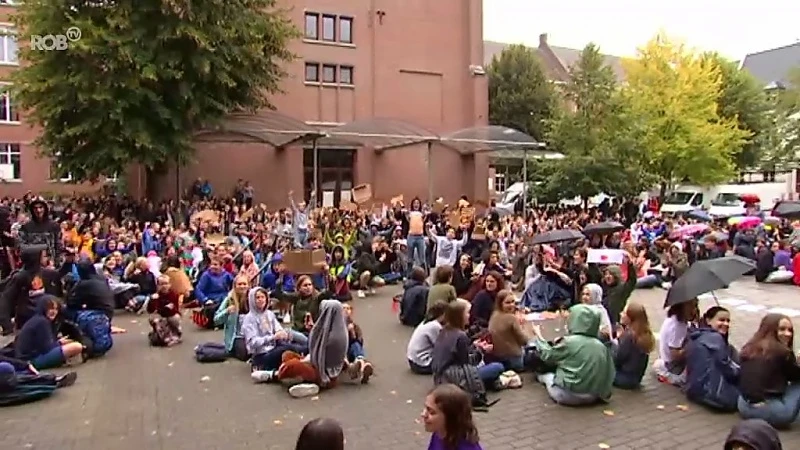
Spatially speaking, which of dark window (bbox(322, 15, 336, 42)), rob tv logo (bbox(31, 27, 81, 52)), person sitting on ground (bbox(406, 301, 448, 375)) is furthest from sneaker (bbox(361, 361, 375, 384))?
dark window (bbox(322, 15, 336, 42))

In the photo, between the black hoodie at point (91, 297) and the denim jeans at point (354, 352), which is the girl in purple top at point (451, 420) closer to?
the denim jeans at point (354, 352)

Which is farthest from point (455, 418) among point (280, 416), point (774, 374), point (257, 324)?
point (257, 324)

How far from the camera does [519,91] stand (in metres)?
57.3

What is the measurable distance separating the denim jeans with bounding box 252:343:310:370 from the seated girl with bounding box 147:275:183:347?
2.60 metres

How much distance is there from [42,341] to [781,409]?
8.47 meters

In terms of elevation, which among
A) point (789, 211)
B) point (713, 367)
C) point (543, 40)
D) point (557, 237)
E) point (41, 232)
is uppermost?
point (543, 40)

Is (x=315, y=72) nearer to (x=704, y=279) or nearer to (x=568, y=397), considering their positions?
(x=704, y=279)

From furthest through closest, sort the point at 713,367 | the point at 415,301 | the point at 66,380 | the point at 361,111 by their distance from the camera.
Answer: the point at 361,111 → the point at 415,301 → the point at 66,380 → the point at 713,367

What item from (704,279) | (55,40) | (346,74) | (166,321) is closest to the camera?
(704,279)

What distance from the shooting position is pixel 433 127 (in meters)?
40.6

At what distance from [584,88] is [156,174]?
23.3 meters

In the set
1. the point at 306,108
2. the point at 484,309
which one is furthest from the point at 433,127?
the point at 484,309

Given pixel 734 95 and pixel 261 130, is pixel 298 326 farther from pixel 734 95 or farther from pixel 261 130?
pixel 734 95

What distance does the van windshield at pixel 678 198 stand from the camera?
47.9 metres
